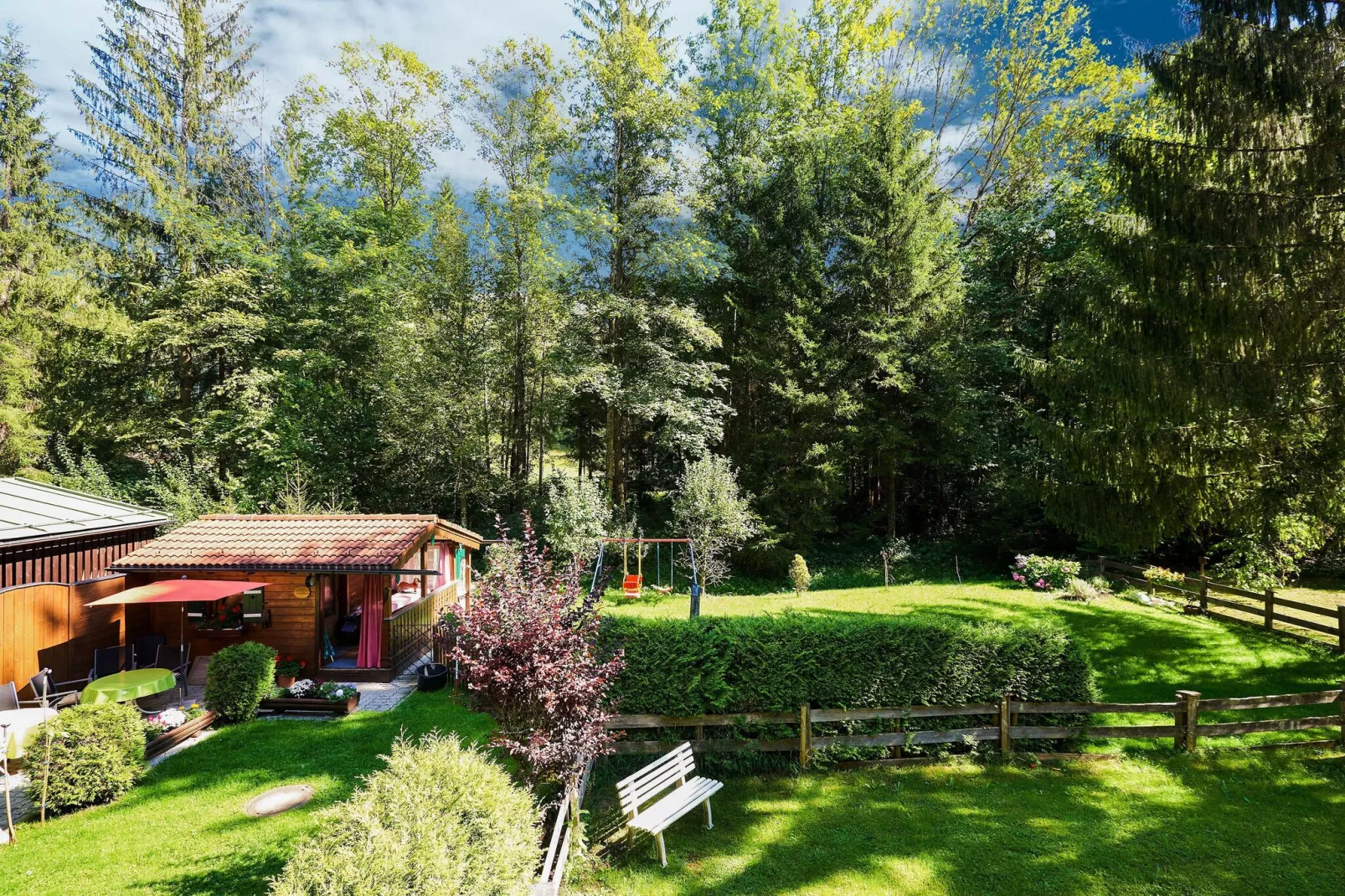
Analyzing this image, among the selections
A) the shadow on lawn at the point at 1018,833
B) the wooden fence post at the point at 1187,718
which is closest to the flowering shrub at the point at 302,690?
the shadow on lawn at the point at 1018,833

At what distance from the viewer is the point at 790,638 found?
7.62m

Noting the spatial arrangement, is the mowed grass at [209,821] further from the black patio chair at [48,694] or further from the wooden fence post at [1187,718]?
the wooden fence post at [1187,718]

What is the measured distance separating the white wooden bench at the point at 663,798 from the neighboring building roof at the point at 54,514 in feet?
34.7

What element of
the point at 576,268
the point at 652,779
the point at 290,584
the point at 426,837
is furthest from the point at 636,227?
the point at 426,837

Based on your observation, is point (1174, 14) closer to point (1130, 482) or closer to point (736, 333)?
point (1130, 482)

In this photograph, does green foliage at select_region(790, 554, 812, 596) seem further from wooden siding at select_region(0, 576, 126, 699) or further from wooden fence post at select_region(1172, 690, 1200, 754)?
wooden siding at select_region(0, 576, 126, 699)

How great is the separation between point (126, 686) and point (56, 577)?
3.63m

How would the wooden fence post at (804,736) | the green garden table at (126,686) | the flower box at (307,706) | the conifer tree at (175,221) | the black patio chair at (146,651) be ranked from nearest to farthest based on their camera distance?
the wooden fence post at (804,736) < the green garden table at (126,686) < the flower box at (307,706) < the black patio chair at (146,651) < the conifer tree at (175,221)

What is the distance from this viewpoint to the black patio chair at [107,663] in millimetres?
9680

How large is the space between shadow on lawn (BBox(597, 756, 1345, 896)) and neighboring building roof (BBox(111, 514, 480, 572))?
25.7ft

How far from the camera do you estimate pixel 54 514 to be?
412 inches

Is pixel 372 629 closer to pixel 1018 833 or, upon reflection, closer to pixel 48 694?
pixel 48 694

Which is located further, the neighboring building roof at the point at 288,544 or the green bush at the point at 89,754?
the neighboring building roof at the point at 288,544

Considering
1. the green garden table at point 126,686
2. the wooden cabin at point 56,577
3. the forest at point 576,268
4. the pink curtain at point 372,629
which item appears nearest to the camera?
the green garden table at point 126,686
